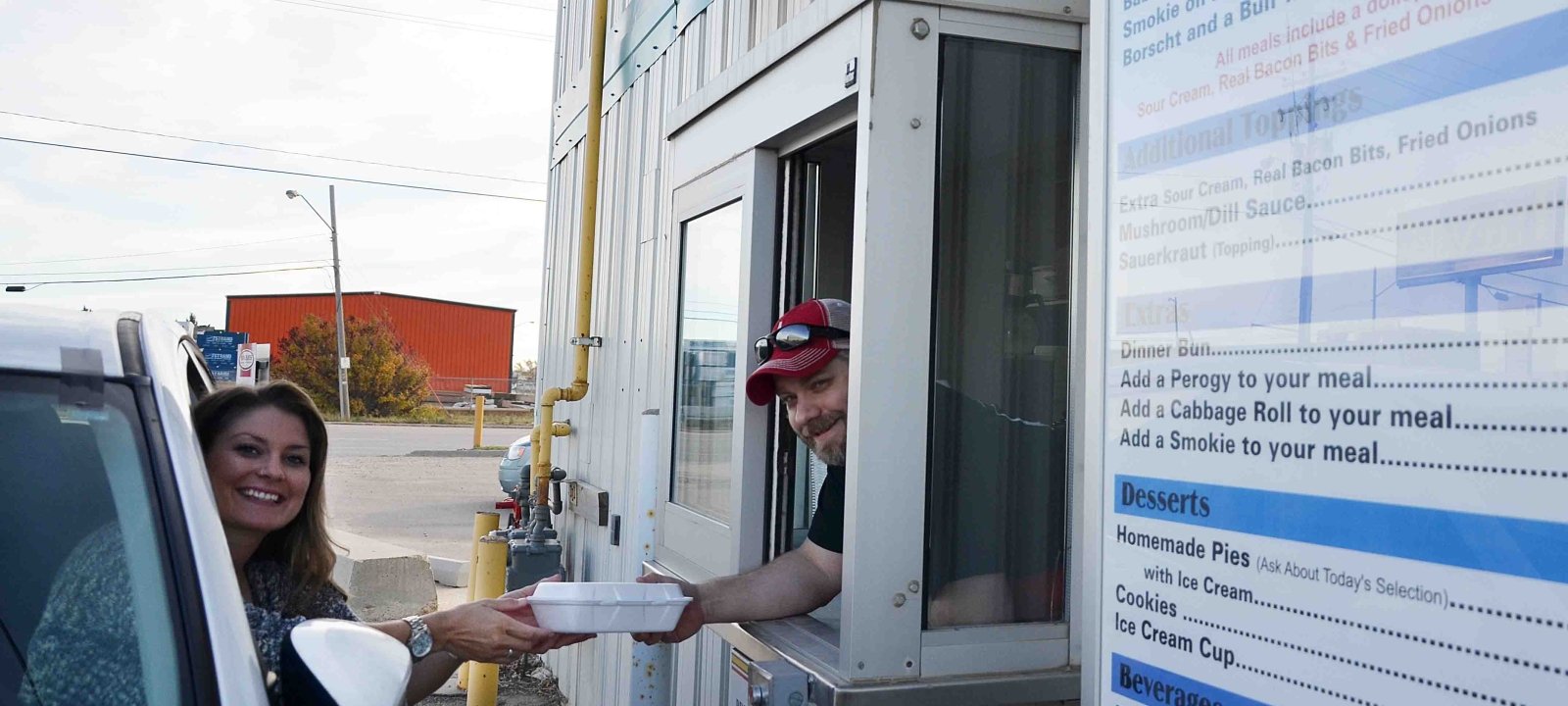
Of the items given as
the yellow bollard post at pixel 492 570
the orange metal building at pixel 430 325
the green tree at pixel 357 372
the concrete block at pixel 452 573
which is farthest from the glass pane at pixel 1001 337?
the orange metal building at pixel 430 325

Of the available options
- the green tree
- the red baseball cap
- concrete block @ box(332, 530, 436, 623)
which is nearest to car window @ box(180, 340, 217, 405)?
the red baseball cap

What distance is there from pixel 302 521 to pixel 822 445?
1.25 meters

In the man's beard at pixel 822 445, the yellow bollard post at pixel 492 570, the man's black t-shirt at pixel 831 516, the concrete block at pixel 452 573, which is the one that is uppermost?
the man's beard at pixel 822 445

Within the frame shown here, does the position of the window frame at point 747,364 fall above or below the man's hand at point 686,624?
above

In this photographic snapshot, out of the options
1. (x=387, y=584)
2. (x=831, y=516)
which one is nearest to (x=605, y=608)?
(x=831, y=516)

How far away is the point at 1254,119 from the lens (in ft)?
4.77

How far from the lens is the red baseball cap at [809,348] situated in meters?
2.68

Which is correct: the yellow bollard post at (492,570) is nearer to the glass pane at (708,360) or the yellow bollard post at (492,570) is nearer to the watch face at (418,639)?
the glass pane at (708,360)

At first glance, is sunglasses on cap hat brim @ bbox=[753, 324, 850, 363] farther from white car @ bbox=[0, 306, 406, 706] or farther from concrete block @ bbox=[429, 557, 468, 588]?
concrete block @ bbox=[429, 557, 468, 588]

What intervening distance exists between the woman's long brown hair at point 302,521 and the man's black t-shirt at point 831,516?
117 cm

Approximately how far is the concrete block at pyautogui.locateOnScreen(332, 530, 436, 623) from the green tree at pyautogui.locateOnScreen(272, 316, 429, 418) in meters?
30.8

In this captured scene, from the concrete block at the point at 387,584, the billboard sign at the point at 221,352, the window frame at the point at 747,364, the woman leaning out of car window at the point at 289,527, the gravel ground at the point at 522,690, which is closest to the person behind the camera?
the woman leaning out of car window at the point at 289,527

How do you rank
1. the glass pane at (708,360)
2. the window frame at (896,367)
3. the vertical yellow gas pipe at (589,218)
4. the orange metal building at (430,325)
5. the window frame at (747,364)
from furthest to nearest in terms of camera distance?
1. the orange metal building at (430,325)
2. the vertical yellow gas pipe at (589,218)
3. the glass pane at (708,360)
4. the window frame at (747,364)
5. the window frame at (896,367)

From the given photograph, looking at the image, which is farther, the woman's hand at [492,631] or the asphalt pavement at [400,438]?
the asphalt pavement at [400,438]
